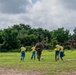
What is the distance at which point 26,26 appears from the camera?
157m

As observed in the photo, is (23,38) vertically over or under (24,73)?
over

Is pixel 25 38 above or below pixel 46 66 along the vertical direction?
above

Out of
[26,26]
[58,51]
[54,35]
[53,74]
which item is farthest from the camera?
[26,26]

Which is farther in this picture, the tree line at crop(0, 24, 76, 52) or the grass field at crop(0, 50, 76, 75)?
the tree line at crop(0, 24, 76, 52)

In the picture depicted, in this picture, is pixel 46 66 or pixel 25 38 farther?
pixel 25 38

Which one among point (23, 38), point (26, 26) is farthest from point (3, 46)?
point (26, 26)

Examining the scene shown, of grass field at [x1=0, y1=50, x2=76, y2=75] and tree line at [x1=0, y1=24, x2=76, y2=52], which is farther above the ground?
tree line at [x1=0, y1=24, x2=76, y2=52]

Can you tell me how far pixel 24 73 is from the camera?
1858 centimetres

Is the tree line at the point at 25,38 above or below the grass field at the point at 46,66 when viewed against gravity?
above

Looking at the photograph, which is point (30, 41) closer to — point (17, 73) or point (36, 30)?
point (36, 30)

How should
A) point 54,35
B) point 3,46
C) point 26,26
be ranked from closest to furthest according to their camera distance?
point 3,46 < point 54,35 < point 26,26

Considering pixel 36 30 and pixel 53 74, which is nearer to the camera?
pixel 53 74

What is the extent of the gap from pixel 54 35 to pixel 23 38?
3042cm

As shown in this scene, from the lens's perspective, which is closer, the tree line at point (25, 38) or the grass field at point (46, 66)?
the grass field at point (46, 66)
